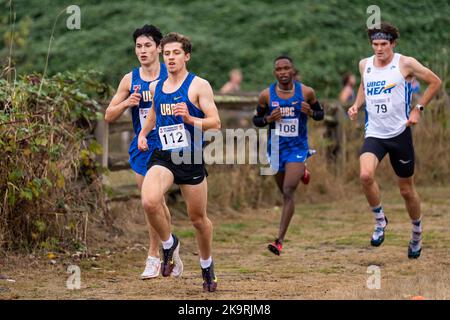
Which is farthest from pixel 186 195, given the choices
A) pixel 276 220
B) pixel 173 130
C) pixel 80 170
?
pixel 276 220

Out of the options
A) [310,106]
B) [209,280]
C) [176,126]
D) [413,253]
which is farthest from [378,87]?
[209,280]

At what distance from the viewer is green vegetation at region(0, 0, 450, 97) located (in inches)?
867

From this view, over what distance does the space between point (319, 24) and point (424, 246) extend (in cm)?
1176

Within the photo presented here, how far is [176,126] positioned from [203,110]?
0.83 feet

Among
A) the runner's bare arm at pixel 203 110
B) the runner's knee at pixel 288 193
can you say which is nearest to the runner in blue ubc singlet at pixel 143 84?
the runner's bare arm at pixel 203 110

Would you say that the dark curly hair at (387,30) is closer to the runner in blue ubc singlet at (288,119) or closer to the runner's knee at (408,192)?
the runner in blue ubc singlet at (288,119)

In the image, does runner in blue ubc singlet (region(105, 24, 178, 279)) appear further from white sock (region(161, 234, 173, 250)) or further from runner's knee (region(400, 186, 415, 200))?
runner's knee (region(400, 186, 415, 200))

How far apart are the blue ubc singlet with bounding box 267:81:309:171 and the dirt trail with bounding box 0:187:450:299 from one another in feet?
3.42

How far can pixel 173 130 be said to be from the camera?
8398 millimetres

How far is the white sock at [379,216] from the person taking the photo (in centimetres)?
1058

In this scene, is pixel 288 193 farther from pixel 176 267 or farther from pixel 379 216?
pixel 176 267

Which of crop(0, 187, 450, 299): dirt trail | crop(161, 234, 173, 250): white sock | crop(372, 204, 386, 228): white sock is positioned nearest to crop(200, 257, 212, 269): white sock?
crop(0, 187, 450, 299): dirt trail
